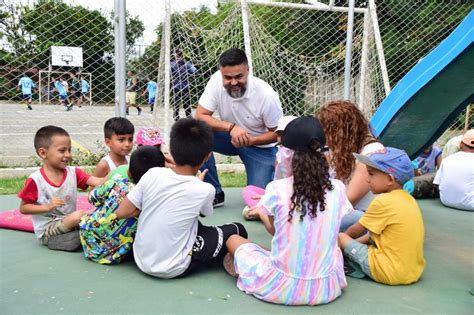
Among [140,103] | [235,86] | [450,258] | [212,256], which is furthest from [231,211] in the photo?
[140,103]

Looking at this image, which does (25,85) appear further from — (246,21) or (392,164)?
(392,164)

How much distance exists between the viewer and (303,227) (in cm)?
213

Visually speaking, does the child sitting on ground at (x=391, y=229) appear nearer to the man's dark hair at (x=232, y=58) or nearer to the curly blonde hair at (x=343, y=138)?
Answer: the curly blonde hair at (x=343, y=138)

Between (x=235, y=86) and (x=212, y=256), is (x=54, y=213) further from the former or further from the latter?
(x=235, y=86)

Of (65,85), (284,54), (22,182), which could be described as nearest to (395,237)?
(22,182)

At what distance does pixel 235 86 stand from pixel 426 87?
60.5 inches

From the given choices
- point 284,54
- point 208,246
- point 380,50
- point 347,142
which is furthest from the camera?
point 284,54

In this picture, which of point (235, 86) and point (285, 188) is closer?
point (285, 188)

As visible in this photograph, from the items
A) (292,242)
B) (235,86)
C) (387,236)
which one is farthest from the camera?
(235,86)

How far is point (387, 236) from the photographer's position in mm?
2408

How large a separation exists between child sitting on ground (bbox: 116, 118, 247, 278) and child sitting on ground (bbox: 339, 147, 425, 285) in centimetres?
88

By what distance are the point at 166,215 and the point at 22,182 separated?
10.6 feet

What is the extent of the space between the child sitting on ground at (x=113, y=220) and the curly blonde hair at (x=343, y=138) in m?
1.11

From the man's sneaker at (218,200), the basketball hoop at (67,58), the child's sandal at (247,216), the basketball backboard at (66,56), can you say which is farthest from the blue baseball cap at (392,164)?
the basketball hoop at (67,58)
